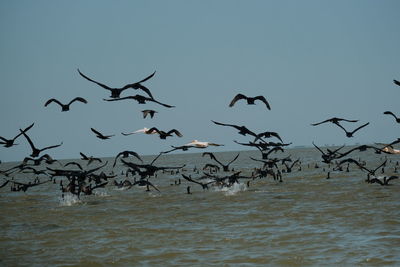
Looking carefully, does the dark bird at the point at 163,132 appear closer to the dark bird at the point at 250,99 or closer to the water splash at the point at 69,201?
the dark bird at the point at 250,99

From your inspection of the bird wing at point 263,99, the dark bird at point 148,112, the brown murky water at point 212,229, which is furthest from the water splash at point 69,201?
the bird wing at point 263,99

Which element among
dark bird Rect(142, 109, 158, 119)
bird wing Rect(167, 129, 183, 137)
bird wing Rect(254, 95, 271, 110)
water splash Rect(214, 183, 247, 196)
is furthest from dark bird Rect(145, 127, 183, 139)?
water splash Rect(214, 183, 247, 196)

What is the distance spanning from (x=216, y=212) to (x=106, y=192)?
16.8 meters

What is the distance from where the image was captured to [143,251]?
1739 centimetres

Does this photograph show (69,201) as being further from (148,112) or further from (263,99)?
(263,99)

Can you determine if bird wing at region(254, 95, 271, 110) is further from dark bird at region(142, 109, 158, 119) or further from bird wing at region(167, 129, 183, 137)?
dark bird at region(142, 109, 158, 119)

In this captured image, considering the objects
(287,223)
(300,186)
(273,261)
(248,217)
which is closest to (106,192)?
(300,186)

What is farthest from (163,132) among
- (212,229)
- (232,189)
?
(232,189)

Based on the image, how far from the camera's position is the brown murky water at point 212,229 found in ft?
52.6

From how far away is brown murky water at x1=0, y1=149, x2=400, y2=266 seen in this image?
16031 millimetres

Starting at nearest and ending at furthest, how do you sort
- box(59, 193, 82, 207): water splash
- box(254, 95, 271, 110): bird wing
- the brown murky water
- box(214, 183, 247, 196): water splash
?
the brown murky water, box(254, 95, 271, 110): bird wing, box(59, 193, 82, 207): water splash, box(214, 183, 247, 196): water splash

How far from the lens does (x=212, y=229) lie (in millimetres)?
20984

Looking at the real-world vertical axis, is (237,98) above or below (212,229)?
above

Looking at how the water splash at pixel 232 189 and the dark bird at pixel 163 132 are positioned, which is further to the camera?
the water splash at pixel 232 189
